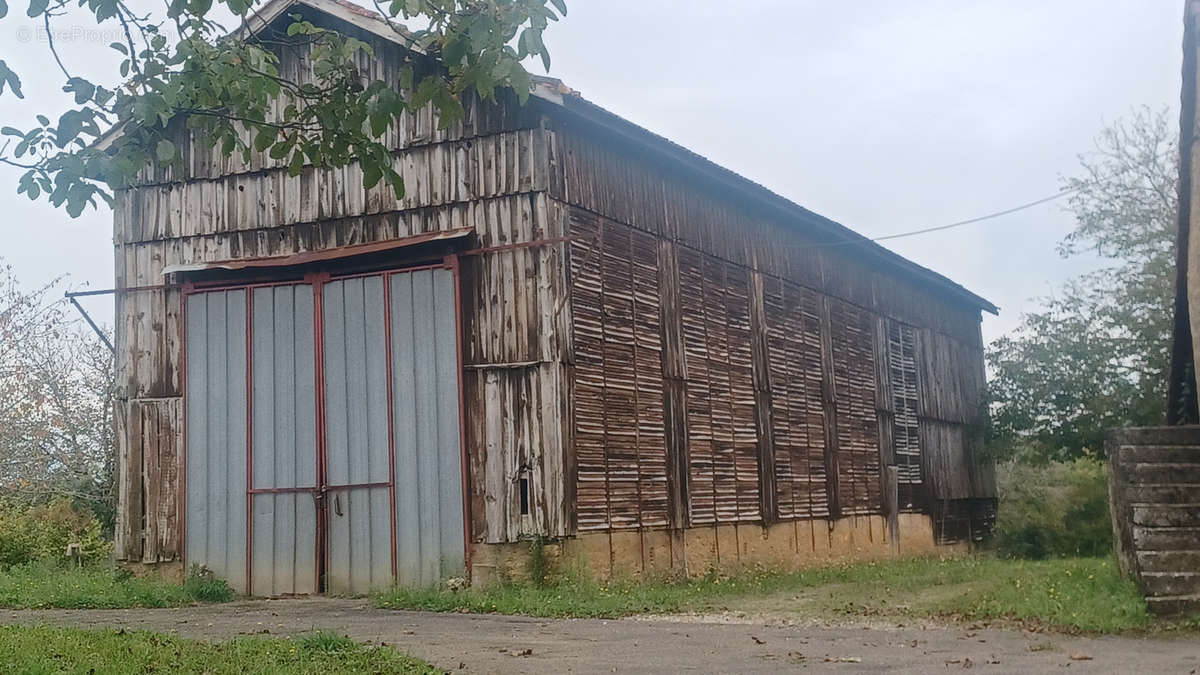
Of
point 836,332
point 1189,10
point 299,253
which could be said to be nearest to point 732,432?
point 836,332

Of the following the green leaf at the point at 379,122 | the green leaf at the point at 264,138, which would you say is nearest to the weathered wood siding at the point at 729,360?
the green leaf at the point at 264,138

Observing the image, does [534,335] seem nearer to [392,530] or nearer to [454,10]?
[392,530]

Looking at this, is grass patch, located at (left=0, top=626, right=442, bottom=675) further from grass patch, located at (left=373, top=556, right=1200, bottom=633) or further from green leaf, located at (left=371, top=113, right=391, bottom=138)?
grass patch, located at (left=373, top=556, right=1200, bottom=633)

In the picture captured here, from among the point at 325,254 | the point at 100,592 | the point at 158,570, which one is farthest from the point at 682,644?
the point at 158,570

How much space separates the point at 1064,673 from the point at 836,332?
47.4ft

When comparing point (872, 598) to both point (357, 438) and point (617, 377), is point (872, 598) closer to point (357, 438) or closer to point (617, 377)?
point (617, 377)

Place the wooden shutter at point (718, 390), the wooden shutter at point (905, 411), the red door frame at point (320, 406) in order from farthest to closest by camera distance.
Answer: the wooden shutter at point (905, 411) < the wooden shutter at point (718, 390) < the red door frame at point (320, 406)

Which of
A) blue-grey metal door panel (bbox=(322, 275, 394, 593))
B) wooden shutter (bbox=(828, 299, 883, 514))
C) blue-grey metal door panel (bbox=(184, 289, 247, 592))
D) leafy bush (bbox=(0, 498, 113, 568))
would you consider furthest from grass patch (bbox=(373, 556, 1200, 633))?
leafy bush (bbox=(0, 498, 113, 568))

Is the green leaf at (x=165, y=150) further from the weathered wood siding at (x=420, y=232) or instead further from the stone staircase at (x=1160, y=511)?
the stone staircase at (x=1160, y=511)

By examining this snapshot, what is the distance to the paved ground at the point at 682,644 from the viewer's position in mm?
9219

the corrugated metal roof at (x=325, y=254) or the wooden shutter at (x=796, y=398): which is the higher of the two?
the corrugated metal roof at (x=325, y=254)

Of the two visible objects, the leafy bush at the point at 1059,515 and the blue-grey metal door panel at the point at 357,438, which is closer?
the blue-grey metal door panel at the point at 357,438

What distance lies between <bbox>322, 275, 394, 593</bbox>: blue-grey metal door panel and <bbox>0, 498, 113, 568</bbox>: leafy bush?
6.77 metres

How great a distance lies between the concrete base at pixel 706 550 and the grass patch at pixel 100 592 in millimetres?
3548
